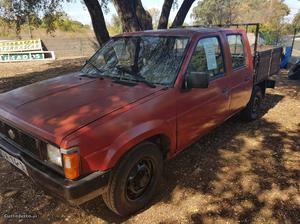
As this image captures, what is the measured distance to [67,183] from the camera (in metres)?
2.41

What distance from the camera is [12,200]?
3.38m

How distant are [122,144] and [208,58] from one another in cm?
196

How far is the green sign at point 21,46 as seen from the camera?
1850 centimetres

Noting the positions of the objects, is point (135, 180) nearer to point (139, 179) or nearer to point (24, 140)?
point (139, 179)

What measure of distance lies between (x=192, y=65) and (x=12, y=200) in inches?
109

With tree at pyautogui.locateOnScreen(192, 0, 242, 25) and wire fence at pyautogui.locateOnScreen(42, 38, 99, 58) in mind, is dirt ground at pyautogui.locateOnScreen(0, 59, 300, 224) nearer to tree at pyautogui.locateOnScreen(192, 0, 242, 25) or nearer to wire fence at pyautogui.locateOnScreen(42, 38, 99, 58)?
wire fence at pyautogui.locateOnScreen(42, 38, 99, 58)

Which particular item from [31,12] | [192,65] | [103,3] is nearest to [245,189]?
[192,65]

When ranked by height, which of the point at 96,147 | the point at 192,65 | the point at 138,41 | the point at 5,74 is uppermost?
the point at 138,41

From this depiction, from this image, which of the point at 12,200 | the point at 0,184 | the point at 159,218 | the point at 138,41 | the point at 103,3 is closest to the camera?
the point at 159,218

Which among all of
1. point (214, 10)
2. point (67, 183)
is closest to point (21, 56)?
point (67, 183)

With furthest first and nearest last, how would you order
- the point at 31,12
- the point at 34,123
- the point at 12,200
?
the point at 31,12
the point at 12,200
the point at 34,123

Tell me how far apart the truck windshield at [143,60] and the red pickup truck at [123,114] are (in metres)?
0.01

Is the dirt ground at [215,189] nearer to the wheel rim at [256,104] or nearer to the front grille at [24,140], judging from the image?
the wheel rim at [256,104]

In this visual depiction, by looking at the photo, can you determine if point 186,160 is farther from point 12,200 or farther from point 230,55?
point 12,200
